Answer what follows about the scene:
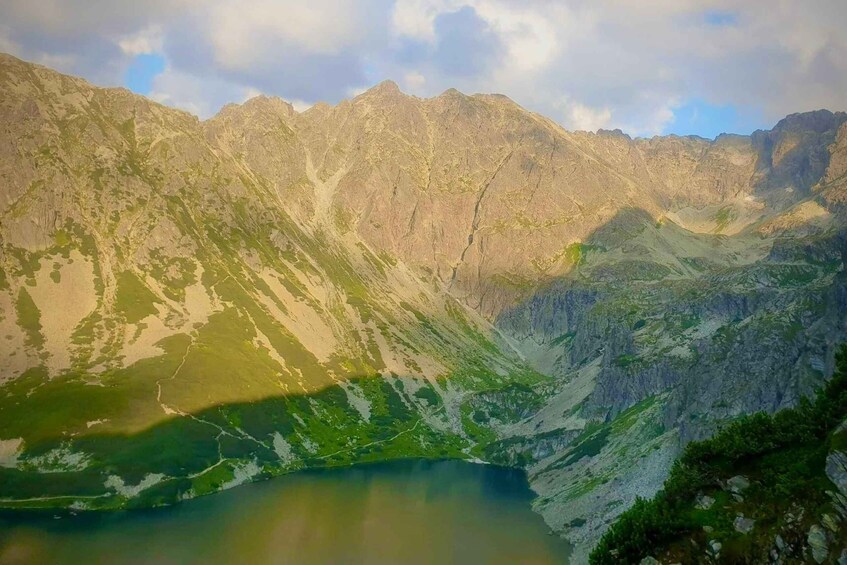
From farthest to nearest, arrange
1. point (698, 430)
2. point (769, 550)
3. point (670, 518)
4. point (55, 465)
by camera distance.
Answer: point (55, 465) < point (698, 430) < point (670, 518) < point (769, 550)

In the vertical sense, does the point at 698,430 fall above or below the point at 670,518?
below

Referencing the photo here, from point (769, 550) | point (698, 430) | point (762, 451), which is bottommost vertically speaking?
point (698, 430)

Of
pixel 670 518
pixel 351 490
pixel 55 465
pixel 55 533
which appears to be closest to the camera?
pixel 670 518

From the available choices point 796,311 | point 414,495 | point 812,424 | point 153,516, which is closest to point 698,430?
point 796,311

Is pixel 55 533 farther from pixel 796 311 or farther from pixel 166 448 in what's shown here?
pixel 796 311

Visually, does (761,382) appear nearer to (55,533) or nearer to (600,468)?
(600,468)

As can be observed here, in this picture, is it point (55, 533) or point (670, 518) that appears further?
point (55, 533)

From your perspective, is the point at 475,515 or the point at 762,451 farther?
the point at 475,515

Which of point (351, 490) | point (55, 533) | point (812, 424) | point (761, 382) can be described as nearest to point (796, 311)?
point (761, 382)

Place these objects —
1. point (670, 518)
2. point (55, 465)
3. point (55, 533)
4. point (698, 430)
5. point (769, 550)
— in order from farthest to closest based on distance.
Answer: point (55, 465), point (698, 430), point (55, 533), point (670, 518), point (769, 550)
